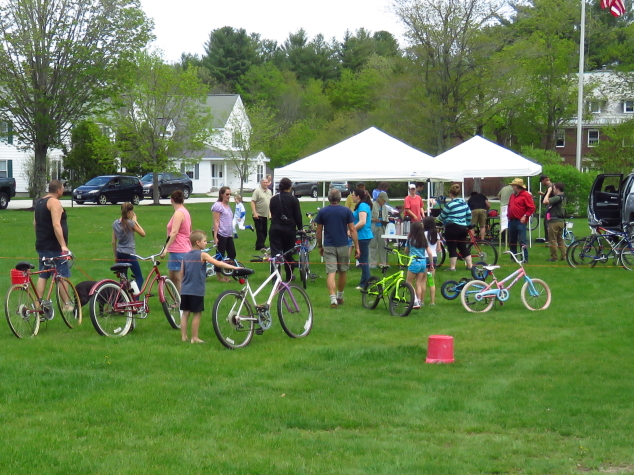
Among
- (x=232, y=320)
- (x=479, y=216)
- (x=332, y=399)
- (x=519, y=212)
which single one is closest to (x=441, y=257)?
(x=519, y=212)

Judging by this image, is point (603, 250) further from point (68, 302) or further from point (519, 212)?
point (68, 302)

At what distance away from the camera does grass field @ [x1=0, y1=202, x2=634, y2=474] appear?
613 centimetres

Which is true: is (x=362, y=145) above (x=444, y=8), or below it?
below

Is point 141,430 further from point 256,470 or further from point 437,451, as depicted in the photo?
point 437,451

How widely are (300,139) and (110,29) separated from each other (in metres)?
26.7

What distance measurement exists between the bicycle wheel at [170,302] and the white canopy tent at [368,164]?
7.73 meters

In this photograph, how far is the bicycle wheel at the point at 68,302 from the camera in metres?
11.3

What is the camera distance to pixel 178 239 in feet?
40.1

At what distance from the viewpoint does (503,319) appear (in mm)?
12633

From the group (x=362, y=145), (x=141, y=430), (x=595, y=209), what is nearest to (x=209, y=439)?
(x=141, y=430)

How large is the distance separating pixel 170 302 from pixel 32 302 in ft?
5.75

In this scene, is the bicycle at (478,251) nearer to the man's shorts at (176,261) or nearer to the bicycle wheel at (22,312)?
the man's shorts at (176,261)

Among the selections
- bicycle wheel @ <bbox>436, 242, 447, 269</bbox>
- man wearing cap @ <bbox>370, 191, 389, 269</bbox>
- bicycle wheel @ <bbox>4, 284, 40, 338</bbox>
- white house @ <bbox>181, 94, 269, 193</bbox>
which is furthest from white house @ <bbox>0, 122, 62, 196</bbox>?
bicycle wheel @ <bbox>4, 284, 40, 338</bbox>

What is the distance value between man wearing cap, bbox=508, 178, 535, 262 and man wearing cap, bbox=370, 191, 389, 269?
3411 mm
